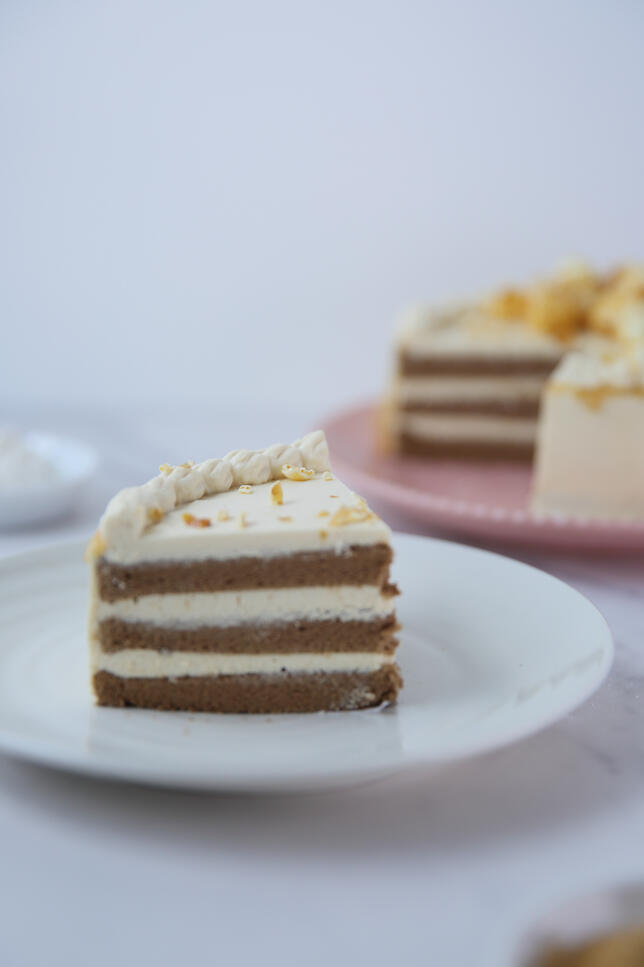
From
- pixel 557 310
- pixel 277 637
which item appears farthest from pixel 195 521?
pixel 557 310

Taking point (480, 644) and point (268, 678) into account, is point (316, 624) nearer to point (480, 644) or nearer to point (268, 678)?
point (268, 678)

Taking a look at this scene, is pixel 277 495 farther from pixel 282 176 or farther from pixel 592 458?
pixel 282 176

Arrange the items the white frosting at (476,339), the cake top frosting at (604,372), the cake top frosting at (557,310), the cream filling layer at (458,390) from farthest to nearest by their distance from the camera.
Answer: the cream filling layer at (458,390)
the white frosting at (476,339)
the cake top frosting at (557,310)
the cake top frosting at (604,372)

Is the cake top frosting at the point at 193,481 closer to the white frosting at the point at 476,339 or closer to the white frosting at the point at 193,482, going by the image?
the white frosting at the point at 193,482

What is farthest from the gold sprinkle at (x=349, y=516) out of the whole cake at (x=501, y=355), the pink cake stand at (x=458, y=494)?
the whole cake at (x=501, y=355)

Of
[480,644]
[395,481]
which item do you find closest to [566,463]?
[395,481]

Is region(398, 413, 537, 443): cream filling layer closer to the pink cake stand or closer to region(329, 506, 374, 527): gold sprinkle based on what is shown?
the pink cake stand
